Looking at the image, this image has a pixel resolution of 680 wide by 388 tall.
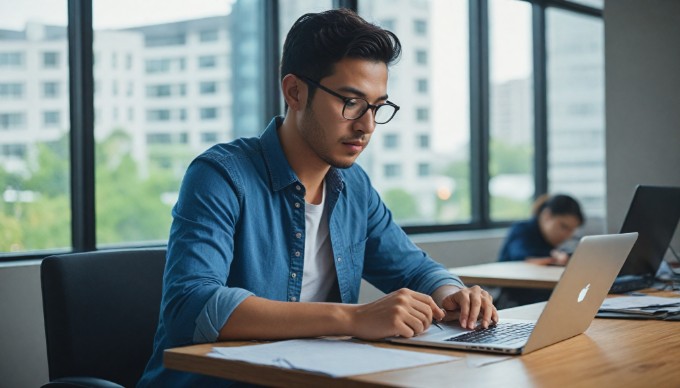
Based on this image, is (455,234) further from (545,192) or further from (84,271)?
(84,271)

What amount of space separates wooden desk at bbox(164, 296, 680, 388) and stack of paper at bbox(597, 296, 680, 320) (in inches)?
12.2

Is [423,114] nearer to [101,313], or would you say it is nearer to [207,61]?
[207,61]

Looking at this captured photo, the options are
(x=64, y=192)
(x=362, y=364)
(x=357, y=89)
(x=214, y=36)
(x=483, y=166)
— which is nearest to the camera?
(x=362, y=364)

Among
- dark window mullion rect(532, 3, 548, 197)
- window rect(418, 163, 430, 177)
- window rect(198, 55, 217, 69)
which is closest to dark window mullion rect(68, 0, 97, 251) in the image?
window rect(198, 55, 217, 69)

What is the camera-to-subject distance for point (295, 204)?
193 centimetres

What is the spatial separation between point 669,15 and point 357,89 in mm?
2667

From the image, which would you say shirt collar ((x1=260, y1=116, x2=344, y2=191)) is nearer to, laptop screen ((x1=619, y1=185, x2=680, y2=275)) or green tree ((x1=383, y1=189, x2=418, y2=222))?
laptop screen ((x1=619, y1=185, x2=680, y2=275))

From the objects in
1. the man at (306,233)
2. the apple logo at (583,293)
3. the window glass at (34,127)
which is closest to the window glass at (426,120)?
the window glass at (34,127)

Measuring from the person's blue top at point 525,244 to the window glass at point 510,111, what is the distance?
4.82 ft

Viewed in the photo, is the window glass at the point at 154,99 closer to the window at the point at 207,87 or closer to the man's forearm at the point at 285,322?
the window at the point at 207,87

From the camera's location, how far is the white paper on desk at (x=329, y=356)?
1.32 m

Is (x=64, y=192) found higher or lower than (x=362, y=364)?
higher

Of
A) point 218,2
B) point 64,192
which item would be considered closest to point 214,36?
point 218,2

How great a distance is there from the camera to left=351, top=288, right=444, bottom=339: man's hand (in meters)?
1.54
